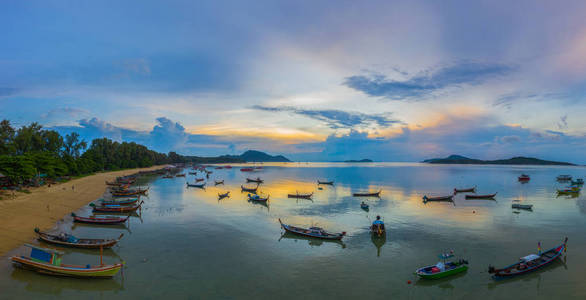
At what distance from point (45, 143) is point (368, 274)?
110 meters

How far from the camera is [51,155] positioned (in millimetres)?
81125

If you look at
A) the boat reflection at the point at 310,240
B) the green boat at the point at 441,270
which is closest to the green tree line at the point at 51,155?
the boat reflection at the point at 310,240

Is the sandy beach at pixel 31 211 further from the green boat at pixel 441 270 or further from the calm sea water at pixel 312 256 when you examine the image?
the green boat at pixel 441 270

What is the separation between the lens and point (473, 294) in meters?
19.2

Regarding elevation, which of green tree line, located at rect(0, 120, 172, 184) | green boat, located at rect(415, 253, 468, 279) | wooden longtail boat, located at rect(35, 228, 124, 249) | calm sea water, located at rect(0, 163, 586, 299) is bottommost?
calm sea water, located at rect(0, 163, 586, 299)

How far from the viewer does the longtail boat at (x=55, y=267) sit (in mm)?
20156

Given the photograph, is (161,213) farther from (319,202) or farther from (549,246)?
(549,246)

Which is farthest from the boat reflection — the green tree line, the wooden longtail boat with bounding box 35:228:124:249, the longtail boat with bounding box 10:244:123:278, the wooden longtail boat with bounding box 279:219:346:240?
the green tree line

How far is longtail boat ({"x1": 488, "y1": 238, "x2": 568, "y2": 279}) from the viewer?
20.9 metres

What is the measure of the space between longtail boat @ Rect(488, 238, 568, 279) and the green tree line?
71.6 m

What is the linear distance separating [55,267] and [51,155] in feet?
268

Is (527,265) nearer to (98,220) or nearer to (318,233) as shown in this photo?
(318,233)

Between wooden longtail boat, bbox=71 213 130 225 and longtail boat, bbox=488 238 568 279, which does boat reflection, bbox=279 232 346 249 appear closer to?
longtail boat, bbox=488 238 568 279

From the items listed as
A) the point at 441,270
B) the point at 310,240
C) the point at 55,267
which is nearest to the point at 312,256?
the point at 310,240
